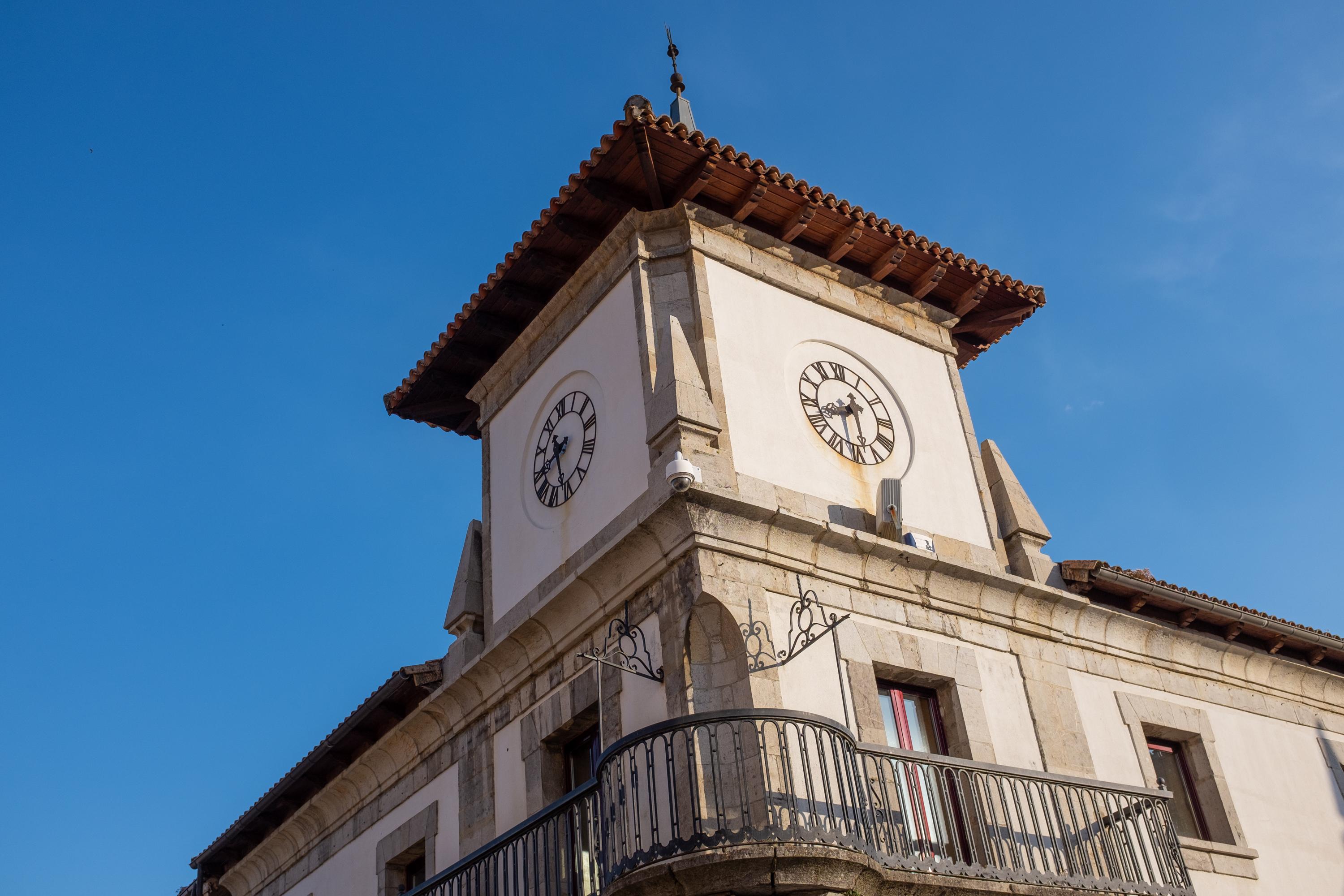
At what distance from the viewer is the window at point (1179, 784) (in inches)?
502

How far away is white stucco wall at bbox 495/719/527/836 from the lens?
39.5 feet

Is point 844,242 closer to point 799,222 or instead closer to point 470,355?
point 799,222

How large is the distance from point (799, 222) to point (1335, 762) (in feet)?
26.6

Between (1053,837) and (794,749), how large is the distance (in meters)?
2.40

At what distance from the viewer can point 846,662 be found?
1080 cm

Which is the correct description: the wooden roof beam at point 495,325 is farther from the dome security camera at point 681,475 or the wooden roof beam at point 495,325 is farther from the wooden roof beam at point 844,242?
the dome security camera at point 681,475

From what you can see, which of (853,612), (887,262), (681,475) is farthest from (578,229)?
(853,612)

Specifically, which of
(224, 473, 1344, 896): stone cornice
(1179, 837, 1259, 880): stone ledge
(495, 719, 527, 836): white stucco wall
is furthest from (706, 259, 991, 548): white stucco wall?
(495, 719, 527, 836): white stucco wall

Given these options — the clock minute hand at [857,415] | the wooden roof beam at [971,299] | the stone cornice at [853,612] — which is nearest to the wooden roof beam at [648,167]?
the clock minute hand at [857,415]

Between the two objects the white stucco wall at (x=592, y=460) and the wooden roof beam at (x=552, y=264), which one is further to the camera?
the wooden roof beam at (x=552, y=264)

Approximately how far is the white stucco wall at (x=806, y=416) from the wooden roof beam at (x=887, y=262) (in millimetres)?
550

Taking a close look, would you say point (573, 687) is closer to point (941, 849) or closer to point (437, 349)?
point (941, 849)

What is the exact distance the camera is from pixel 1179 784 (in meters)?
13.0

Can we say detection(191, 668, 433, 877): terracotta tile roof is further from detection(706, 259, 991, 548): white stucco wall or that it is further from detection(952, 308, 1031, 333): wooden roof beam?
detection(952, 308, 1031, 333): wooden roof beam
